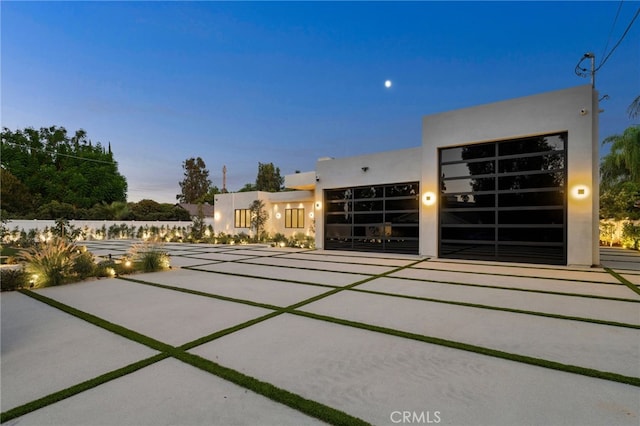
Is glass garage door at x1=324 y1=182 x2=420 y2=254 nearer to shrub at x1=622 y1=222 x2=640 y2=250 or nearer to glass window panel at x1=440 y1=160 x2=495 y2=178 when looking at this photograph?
glass window panel at x1=440 y1=160 x2=495 y2=178

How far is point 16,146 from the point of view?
32.3 metres

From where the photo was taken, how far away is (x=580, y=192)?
8172 millimetres

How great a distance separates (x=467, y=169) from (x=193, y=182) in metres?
51.1

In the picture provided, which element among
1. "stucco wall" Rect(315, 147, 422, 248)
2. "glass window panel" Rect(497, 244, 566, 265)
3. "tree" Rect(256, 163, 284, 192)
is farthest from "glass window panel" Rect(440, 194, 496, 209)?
"tree" Rect(256, 163, 284, 192)

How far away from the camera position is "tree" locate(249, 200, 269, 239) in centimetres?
1883

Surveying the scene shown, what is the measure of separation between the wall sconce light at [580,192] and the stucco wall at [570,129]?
69mm

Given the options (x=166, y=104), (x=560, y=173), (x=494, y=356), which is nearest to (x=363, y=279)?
(x=494, y=356)

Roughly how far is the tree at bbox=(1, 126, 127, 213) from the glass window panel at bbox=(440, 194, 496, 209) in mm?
35271

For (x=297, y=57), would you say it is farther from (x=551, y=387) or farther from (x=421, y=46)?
(x=551, y=387)

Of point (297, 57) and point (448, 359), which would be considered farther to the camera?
point (297, 57)

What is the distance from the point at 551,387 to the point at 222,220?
22.1 meters

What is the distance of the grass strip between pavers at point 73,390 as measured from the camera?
6.07 ft

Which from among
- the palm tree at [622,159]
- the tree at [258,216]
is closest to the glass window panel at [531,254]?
the palm tree at [622,159]

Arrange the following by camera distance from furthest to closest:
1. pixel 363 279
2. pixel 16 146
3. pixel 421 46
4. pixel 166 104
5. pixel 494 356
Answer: pixel 16 146 → pixel 166 104 → pixel 421 46 → pixel 363 279 → pixel 494 356
